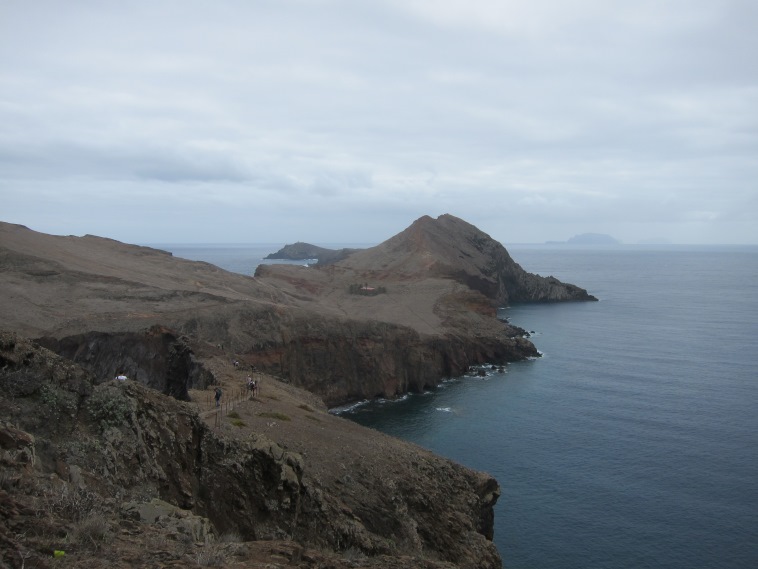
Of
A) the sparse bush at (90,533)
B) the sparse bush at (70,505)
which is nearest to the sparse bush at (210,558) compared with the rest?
the sparse bush at (90,533)

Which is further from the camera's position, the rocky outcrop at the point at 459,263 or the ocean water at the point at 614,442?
the rocky outcrop at the point at 459,263

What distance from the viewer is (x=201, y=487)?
1961cm

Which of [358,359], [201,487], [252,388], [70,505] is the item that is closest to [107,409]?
[201,487]

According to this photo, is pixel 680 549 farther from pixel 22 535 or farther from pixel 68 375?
pixel 22 535

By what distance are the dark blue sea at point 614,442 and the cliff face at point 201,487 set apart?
10.9 metres

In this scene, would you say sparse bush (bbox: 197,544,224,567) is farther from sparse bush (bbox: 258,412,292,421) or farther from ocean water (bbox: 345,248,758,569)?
ocean water (bbox: 345,248,758,569)

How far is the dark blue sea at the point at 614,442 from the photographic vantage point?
3719cm

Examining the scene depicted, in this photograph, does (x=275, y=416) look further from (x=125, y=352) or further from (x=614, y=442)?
(x=125, y=352)

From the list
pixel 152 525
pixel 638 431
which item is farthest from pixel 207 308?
pixel 152 525

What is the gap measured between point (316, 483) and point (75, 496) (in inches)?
550

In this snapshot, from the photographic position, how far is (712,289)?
173000 mm

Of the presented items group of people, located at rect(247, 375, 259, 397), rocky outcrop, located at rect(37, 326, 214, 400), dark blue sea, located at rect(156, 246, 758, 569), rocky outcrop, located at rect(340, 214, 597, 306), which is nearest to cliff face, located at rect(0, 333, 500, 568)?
group of people, located at rect(247, 375, 259, 397)

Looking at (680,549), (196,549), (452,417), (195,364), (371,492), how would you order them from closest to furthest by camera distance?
(196,549), (371,492), (680,549), (195,364), (452,417)

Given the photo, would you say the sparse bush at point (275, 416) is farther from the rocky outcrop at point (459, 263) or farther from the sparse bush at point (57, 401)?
the rocky outcrop at point (459, 263)
